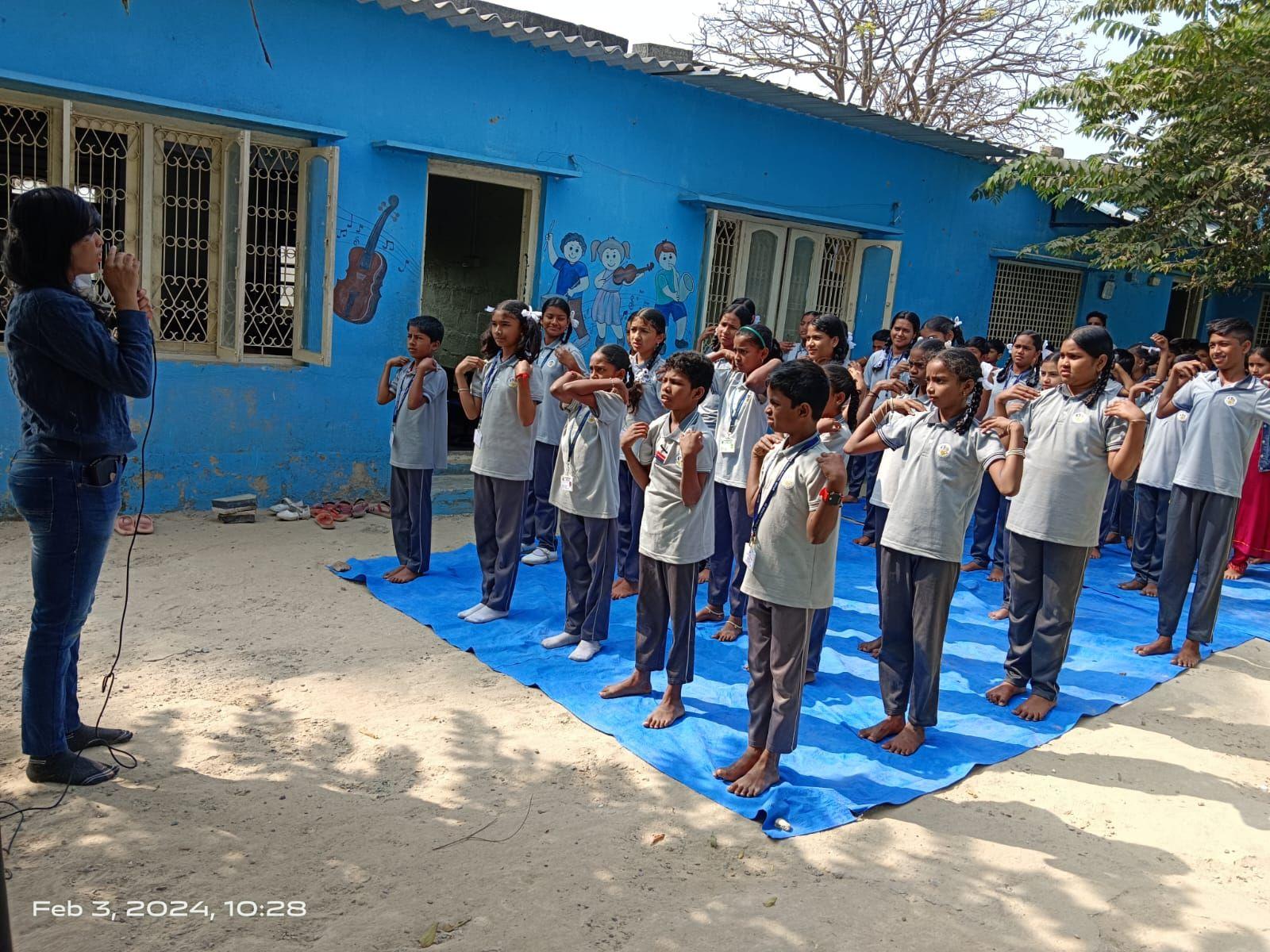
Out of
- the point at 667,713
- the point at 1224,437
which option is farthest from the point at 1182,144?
the point at 667,713

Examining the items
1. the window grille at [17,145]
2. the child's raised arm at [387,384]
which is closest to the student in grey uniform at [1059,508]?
the child's raised arm at [387,384]

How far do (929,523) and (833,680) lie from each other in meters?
1.21

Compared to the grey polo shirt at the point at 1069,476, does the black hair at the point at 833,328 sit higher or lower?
higher

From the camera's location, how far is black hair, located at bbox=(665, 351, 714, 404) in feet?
13.0

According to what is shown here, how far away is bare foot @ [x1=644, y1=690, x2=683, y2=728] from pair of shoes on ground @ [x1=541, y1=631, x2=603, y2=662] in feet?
2.29

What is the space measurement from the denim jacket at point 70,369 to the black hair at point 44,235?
0.17ft

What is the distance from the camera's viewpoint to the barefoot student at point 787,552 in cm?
331

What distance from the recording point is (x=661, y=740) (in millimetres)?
3895

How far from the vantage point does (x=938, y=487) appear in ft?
12.6

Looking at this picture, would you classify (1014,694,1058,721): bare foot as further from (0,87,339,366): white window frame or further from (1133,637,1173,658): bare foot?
(0,87,339,366): white window frame

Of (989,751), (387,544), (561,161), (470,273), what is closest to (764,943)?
(989,751)

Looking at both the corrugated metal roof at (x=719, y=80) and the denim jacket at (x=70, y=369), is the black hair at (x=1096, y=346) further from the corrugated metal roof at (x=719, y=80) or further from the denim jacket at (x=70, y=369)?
the corrugated metal roof at (x=719, y=80)

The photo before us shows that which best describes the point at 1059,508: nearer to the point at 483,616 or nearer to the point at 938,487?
the point at 938,487

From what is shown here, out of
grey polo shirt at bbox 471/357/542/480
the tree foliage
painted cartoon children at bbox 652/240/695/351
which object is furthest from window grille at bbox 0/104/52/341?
the tree foliage
